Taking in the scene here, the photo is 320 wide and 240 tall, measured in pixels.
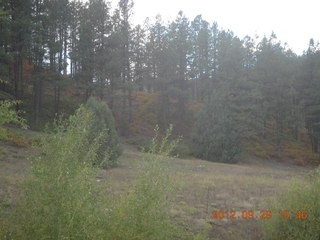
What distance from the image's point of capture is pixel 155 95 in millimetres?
34094

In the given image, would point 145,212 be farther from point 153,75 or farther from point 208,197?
point 153,75

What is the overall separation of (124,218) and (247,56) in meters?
26.7

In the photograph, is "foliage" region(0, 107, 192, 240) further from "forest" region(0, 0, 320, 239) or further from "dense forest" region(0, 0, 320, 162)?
"dense forest" region(0, 0, 320, 162)

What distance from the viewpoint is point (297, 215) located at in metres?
4.57

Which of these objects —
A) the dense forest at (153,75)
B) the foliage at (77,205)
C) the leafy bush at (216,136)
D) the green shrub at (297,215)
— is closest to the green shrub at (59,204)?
the foliage at (77,205)

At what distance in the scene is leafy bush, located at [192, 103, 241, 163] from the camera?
20.5 metres

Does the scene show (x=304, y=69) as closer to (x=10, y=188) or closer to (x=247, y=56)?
(x=247, y=56)

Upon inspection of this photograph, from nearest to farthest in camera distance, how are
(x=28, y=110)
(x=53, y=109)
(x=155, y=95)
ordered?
(x=28, y=110) < (x=53, y=109) < (x=155, y=95)

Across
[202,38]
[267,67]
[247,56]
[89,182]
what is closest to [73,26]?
[202,38]

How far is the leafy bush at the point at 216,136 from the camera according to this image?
67.3ft

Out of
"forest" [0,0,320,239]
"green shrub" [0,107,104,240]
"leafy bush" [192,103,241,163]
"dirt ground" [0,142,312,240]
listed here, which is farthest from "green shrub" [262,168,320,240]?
"leafy bush" [192,103,241,163]
